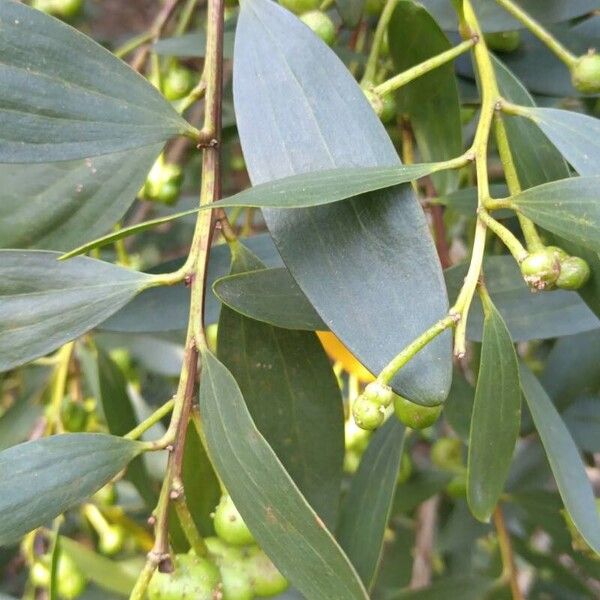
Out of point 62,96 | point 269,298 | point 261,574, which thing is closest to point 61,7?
point 62,96

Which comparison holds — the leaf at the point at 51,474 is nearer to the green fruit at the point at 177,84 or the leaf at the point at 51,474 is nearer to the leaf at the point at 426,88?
the leaf at the point at 426,88

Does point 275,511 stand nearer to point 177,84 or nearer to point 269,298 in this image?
point 269,298

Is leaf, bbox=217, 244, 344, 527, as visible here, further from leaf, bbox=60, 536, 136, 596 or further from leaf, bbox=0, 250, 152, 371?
leaf, bbox=60, 536, 136, 596

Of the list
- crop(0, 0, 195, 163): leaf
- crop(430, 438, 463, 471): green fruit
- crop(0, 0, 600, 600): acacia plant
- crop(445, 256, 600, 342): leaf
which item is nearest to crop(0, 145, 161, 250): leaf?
crop(0, 0, 600, 600): acacia plant

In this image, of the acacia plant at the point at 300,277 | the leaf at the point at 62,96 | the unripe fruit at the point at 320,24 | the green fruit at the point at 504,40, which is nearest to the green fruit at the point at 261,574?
the acacia plant at the point at 300,277

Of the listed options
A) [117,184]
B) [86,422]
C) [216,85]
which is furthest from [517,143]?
[86,422]
